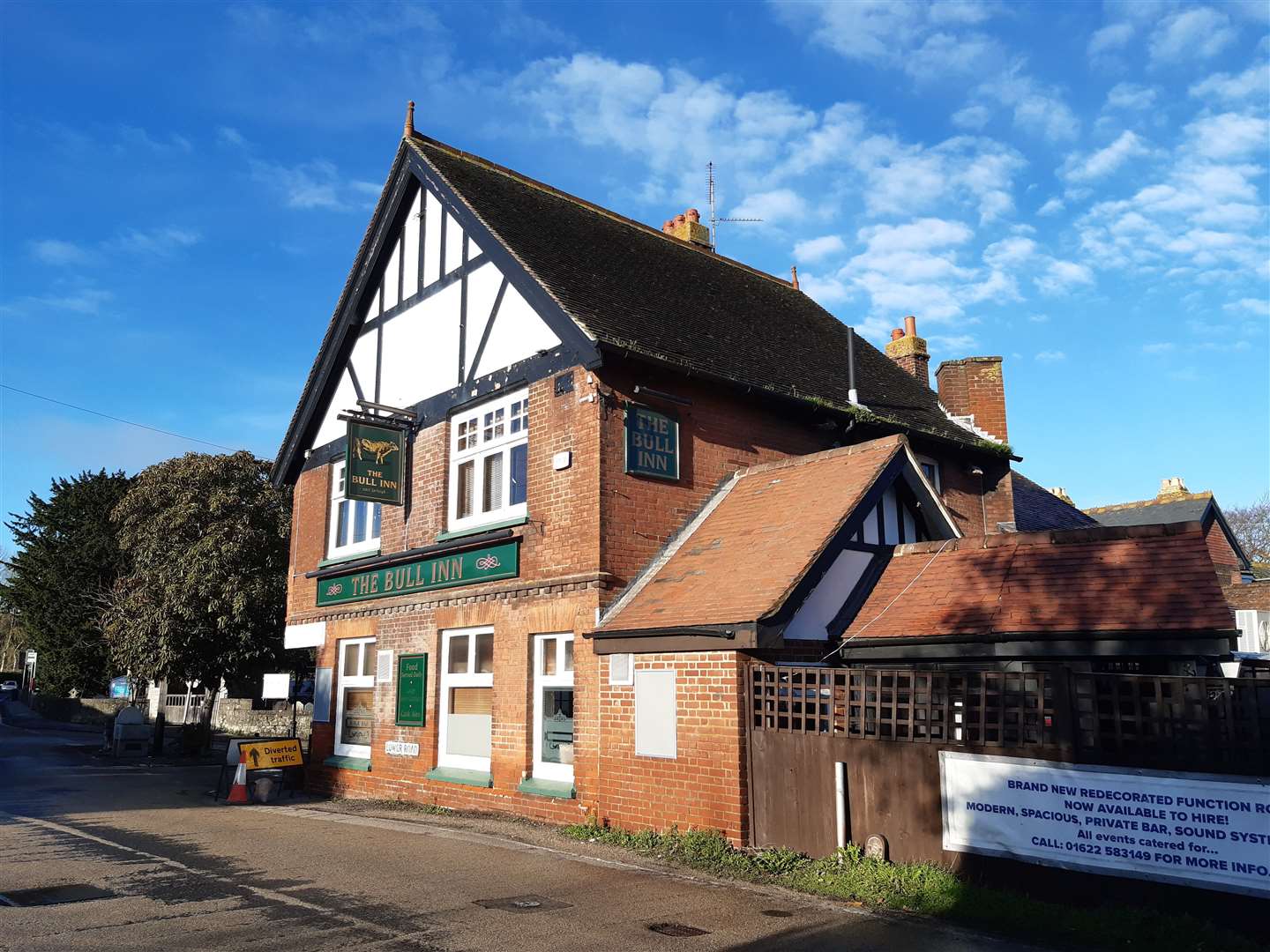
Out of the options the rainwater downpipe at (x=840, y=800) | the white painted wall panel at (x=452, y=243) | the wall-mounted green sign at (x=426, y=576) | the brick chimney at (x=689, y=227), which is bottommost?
the rainwater downpipe at (x=840, y=800)

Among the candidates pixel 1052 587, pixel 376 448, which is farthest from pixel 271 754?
pixel 1052 587

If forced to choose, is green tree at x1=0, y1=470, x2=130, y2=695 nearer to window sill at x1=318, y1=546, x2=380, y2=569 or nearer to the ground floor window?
window sill at x1=318, y1=546, x2=380, y2=569

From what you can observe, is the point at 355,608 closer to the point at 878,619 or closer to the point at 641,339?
the point at 641,339

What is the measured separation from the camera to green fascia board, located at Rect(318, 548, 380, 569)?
16659 mm

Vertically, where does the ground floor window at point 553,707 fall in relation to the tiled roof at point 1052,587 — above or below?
below

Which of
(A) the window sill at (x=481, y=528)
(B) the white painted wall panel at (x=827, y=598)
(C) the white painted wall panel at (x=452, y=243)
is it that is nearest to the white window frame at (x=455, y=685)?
(A) the window sill at (x=481, y=528)

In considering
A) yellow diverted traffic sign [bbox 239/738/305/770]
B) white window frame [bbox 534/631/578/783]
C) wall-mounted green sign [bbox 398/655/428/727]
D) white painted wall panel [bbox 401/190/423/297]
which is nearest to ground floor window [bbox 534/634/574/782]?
white window frame [bbox 534/631/578/783]

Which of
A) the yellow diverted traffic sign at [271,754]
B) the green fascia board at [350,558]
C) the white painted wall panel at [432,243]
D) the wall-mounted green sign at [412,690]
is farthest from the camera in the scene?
the green fascia board at [350,558]

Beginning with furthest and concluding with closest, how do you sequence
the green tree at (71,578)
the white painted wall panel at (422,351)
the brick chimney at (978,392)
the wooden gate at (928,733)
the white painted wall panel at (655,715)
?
1. the green tree at (71,578)
2. the brick chimney at (978,392)
3. the white painted wall panel at (422,351)
4. the white painted wall panel at (655,715)
5. the wooden gate at (928,733)

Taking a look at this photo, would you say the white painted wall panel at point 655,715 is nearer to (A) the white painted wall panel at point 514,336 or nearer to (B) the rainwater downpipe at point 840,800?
(B) the rainwater downpipe at point 840,800

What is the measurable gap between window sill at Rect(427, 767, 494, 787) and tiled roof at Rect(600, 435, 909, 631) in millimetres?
3290

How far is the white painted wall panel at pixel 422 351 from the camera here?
15703 millimetres

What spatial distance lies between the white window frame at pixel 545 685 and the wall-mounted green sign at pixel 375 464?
4.12 m

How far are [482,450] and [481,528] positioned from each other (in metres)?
1.33
